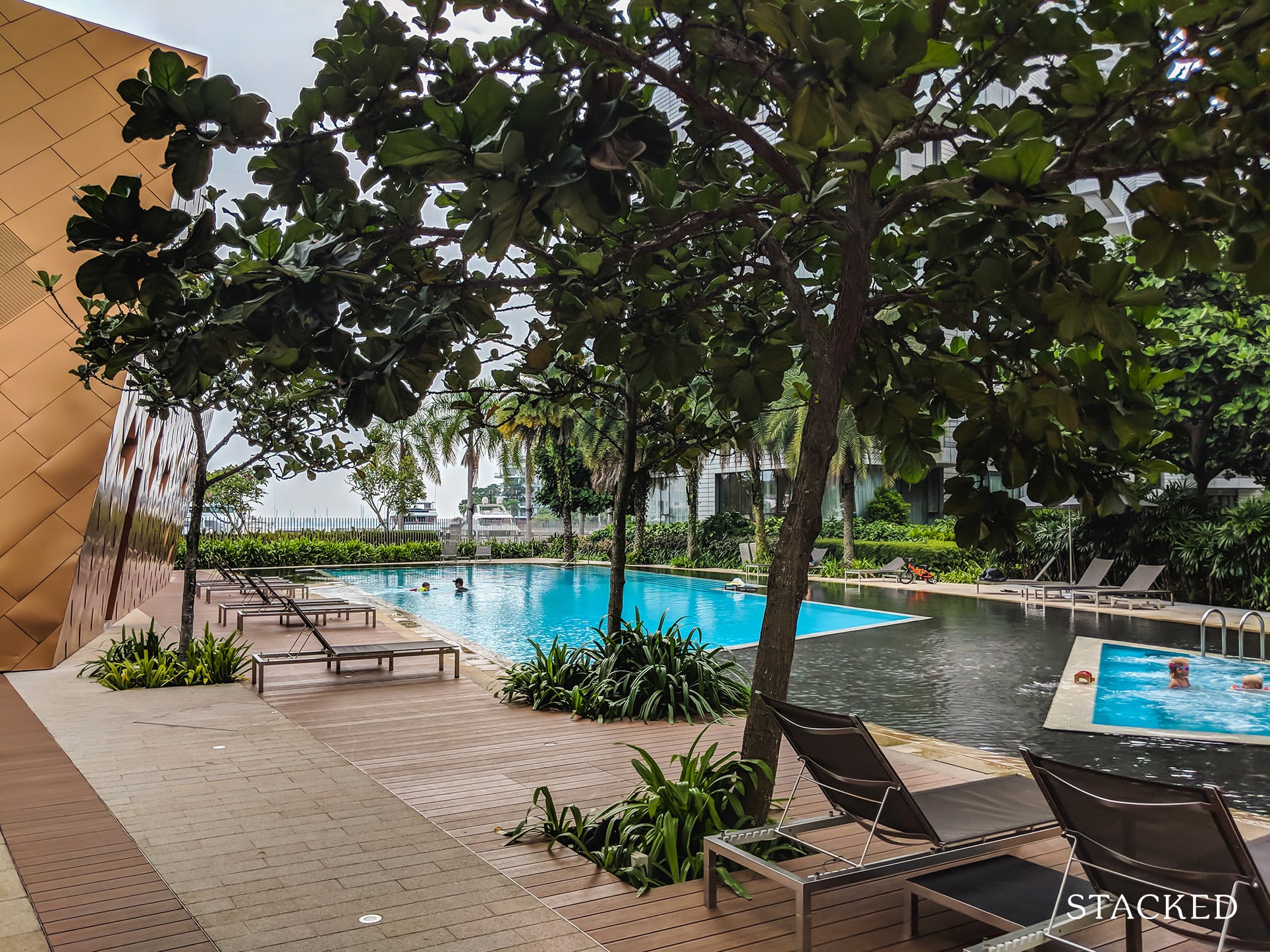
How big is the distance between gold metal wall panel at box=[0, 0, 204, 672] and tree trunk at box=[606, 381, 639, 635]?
229 inches

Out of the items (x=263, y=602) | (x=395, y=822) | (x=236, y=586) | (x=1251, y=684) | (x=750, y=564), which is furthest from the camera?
(x=750, y=564)

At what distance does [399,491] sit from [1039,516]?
2515 cm

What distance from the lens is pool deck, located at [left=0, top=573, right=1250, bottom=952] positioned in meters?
3.54

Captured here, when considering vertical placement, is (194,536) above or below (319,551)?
above

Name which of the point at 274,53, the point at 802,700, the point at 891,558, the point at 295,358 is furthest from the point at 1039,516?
the point at 274,53

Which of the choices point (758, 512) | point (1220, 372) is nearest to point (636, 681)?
point (1220, 372)

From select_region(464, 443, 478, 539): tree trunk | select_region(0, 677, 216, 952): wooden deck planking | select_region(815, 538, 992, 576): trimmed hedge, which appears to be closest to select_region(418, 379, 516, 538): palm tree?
select_region(464, 443, 478, 539): tree trunk

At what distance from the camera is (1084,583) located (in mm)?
18578

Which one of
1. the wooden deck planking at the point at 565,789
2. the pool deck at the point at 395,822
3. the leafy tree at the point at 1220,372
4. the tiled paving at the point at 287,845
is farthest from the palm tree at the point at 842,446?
the tiled paving at the point at 287,845

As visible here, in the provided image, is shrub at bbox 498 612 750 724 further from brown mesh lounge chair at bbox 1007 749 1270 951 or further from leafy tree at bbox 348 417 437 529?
leafy tree at bbox 348 417 437 529

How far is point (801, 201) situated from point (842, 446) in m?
→ 22.1

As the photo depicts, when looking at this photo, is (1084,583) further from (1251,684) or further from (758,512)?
(758,512)

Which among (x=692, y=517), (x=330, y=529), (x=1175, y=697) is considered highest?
(x=692, y=517)

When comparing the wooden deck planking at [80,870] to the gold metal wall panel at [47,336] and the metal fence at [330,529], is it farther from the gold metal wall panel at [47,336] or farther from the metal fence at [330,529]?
the metal fence at [330,529]
